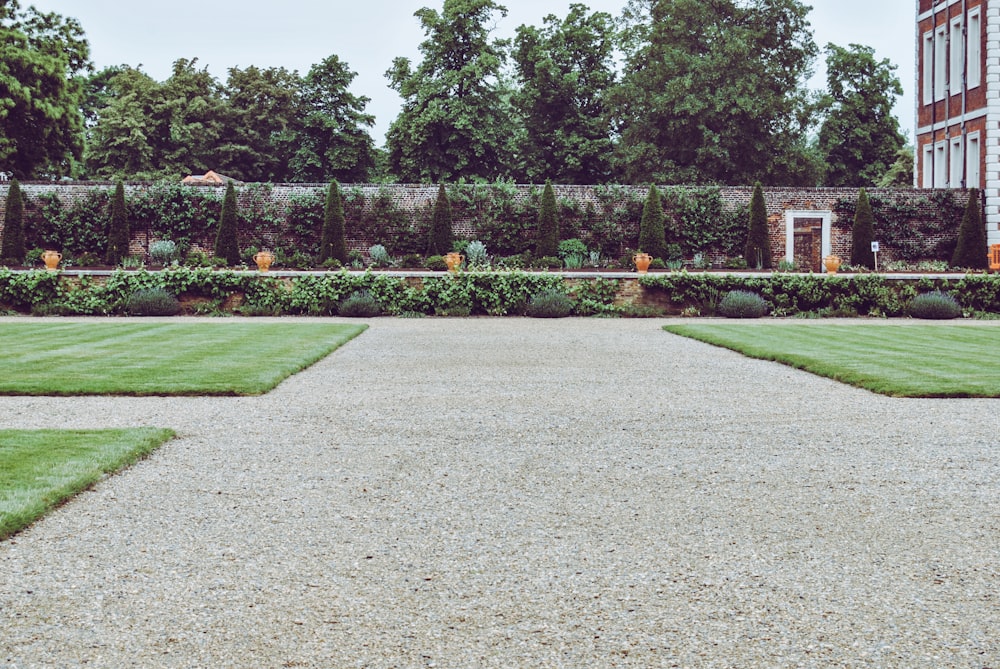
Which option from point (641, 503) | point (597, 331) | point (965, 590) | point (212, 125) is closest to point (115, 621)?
point (641, 503)

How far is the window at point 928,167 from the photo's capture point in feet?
120

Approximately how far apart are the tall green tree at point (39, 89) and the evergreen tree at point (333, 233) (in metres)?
15.7

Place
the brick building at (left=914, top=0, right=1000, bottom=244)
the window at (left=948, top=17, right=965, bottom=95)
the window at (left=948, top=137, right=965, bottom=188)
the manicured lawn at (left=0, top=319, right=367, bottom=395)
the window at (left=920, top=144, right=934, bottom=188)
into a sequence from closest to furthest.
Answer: the manicured lawn at (left=0, top=319, right=367, bottom=395) < the brick building at (left=914, top=0, right=1000, bottom=244) < the window at (left=948, top=17, right=965, bottom=95) < the window at (left=948, top=137, right=965, bottom=188) < the window at (left=920, top=144, right=934, bottom=188)

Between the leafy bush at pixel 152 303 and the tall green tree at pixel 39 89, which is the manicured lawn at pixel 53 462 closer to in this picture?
the leafy bush at pixel 152 303

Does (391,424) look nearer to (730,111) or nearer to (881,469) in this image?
(881,469)

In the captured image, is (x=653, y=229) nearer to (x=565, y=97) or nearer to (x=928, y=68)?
(x=928, y=68)

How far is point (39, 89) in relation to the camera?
3916 centimetres

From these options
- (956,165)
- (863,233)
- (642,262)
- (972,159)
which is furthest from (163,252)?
(956,165)

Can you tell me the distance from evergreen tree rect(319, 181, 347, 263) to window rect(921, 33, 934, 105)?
2084 centimetres

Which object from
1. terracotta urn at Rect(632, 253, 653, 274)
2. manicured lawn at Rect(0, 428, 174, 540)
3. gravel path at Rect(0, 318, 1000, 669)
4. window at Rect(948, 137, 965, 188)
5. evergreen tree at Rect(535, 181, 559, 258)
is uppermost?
window at Rect(948, 137, 965, 188)

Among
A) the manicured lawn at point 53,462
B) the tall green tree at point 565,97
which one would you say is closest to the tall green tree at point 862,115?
the tall green tree at point 565,97

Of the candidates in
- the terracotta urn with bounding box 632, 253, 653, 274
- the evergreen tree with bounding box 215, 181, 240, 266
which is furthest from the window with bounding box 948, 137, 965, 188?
the evergreen tree with bounding box 215, 181, 240, 266

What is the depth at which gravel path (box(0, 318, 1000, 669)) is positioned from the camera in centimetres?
338

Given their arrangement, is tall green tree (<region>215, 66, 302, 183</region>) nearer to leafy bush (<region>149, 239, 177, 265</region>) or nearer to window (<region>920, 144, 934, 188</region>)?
leafy bush (<region>149, 239, 177, 265</region>)
